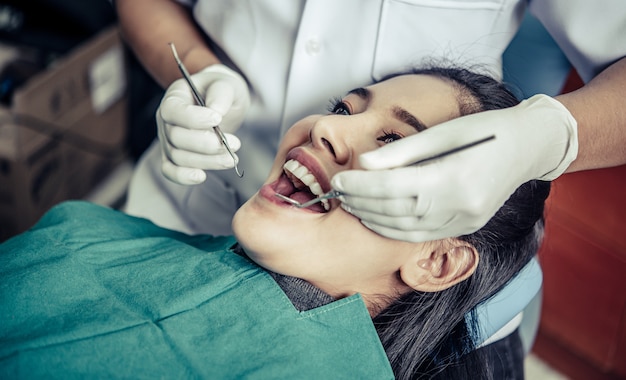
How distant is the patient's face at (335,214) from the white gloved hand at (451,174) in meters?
0.07

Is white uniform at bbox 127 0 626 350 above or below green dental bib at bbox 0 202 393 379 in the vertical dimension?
above

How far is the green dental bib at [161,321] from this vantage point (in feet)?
3.00

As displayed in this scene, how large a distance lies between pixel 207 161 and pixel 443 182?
0.44 metres

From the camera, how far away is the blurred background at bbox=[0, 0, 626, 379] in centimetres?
145

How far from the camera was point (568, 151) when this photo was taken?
0.97m

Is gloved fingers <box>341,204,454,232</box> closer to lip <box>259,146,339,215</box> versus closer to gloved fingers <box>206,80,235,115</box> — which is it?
lip <box>259,146,339,215</box>

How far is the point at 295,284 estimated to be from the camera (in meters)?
1.05

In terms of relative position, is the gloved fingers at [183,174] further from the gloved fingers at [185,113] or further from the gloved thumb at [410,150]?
the gloved thumb at [410,150]

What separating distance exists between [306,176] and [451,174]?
0.81ft

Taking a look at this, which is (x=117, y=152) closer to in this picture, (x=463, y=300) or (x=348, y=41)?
(x=348, y=41)

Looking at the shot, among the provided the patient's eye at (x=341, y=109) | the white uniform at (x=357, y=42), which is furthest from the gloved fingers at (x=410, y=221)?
the white uniform at (x=357, y=42)

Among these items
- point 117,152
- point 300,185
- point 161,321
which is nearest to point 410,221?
point 300,185

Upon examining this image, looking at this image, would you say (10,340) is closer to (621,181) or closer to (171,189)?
(171,189)

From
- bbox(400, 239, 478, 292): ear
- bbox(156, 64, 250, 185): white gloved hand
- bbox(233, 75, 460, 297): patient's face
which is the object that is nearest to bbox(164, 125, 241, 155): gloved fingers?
bbox(156, 64, 250, 185): white gloved hand
